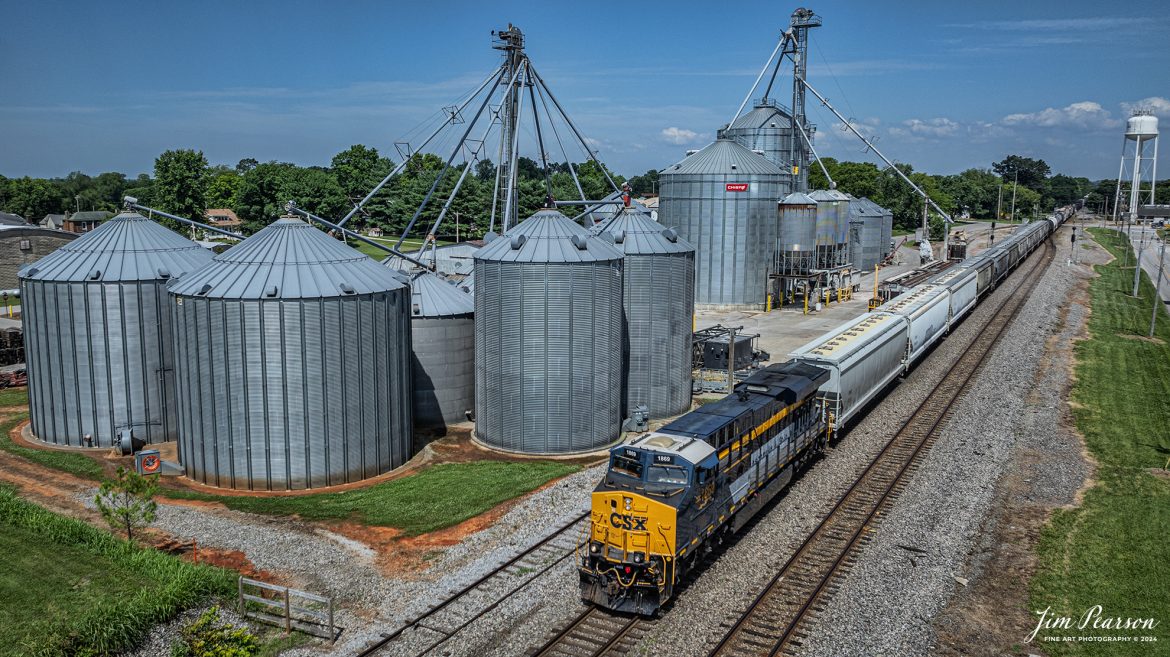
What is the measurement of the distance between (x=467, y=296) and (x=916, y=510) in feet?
74.9

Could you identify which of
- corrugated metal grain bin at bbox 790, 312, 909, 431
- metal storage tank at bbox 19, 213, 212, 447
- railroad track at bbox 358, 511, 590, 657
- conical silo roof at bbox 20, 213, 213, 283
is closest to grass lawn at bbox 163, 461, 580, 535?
railroad track at bbox 358, 511, 590, 657

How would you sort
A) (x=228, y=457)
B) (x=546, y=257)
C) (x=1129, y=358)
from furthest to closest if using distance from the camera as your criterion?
(x=1129, y=358)
(x=546, y=257)
(x=228, y=457)

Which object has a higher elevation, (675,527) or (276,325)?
(276,325)

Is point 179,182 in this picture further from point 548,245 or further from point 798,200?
point 548,245

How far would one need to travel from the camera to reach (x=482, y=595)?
23188mm

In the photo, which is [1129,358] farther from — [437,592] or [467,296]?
[437,592]

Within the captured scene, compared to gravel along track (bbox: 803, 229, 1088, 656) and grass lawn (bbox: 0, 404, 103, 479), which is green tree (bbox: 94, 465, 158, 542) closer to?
grass lawn (bbox: 0, 404, 103, 479)

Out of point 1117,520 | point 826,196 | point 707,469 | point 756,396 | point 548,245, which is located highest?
point 826,196

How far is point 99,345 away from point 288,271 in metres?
11.6

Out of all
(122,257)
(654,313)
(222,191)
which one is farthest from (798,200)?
(222,191)

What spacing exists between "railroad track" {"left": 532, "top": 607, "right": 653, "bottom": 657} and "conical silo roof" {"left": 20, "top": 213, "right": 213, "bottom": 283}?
26.9 metres

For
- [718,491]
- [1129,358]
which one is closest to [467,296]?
[718,491]

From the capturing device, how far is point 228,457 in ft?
105

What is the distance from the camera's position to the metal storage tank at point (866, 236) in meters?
108
